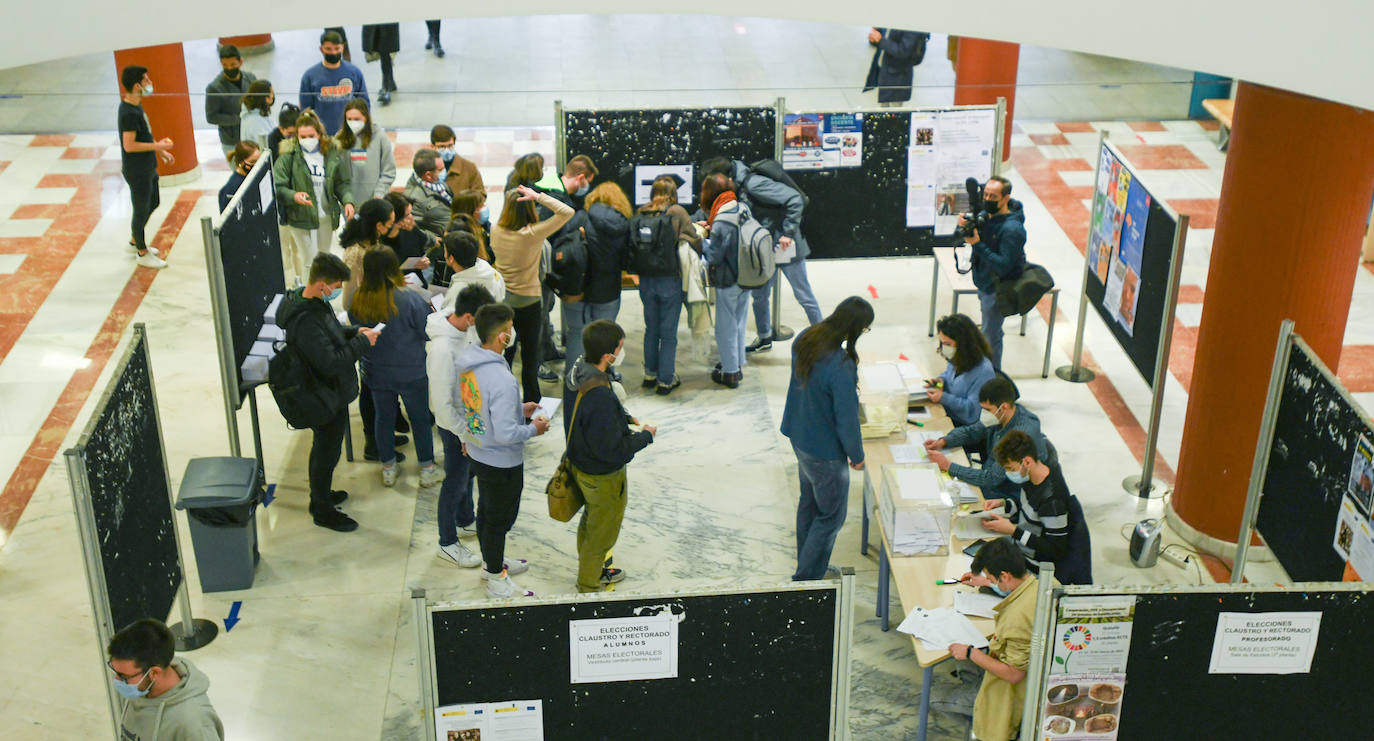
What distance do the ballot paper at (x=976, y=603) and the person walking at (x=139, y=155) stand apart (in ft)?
22.7

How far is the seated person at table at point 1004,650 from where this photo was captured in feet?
17.1

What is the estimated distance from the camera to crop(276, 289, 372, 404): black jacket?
6.97 metres

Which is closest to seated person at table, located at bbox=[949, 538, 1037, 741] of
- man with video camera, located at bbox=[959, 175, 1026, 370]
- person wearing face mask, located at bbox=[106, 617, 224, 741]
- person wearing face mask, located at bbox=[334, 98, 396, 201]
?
person wearing face mask, located at bbox=[106, 617, 224, 741]

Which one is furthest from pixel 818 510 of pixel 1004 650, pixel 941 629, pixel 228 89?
pixel 228 89

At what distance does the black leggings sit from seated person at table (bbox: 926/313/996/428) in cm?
246

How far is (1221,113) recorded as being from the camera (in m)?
13.4

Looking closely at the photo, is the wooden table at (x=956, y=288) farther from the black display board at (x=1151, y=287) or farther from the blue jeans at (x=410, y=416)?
the blue jeans at (x=410, y=416)

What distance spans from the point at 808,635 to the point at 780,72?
39.6 ft

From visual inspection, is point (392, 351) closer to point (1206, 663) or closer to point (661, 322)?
point (661, 322)

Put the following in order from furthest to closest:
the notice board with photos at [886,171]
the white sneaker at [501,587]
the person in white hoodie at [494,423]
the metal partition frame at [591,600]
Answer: the notice board with photos at [886,171] → the white sneaker at [501,587] → the person in white hoodie at [494,423] → the metal partition frame at [591,600]

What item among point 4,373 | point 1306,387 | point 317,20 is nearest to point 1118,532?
point 1306,387

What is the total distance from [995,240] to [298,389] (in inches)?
165

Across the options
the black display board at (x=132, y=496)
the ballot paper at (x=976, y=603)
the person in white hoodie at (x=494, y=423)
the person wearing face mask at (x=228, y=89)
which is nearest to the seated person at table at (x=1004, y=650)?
the ballot paper at (x=976, y=603)

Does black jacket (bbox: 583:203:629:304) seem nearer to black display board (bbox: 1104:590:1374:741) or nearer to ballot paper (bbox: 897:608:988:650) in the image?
ballot paper (bbox: 897:608:988:650)
